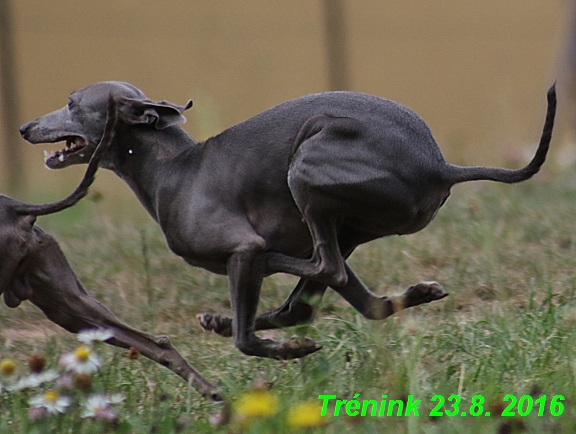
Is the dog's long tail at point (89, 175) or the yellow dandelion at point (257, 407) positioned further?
the dog's long tail at point (89, 175)

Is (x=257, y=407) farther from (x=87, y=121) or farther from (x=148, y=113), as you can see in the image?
(x=87, y=121)

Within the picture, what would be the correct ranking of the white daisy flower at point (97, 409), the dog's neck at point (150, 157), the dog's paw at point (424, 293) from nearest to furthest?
the white daisy flower at point (97, 409), the dog's paw at point (424, 293), the dog's neck at point (150, 157)

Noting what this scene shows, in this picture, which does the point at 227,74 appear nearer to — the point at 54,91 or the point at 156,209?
the point at 54,91

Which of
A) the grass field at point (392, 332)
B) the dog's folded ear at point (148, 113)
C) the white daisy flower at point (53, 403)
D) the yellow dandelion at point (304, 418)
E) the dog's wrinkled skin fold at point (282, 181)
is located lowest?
the grass field at point (392, 332)

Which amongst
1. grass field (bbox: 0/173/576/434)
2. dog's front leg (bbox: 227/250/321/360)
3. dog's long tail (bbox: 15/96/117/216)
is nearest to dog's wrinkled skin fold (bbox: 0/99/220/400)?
dog's long tail (bbox: 15/96/117/216)

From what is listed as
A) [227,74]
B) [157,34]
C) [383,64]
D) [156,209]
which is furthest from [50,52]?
[156,209]

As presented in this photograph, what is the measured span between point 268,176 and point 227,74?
710 centimetres

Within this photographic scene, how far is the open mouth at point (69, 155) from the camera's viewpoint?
4480 mm

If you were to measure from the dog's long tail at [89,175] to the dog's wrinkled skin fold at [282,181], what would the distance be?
0.29 metres

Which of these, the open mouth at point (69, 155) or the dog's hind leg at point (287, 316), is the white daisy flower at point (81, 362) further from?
the open mouth at point (69, 155)

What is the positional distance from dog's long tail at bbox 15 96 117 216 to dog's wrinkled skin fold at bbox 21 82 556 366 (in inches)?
11.4

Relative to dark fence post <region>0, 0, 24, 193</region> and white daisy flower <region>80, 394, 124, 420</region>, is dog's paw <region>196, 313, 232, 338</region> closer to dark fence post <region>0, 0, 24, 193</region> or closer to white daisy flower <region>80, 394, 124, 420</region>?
white daisy flower <region>80, 394, 124, 420</region>

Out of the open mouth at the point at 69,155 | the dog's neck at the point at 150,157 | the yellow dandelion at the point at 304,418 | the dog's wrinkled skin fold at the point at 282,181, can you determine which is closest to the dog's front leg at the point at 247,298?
the dog's wrinkled skin fold at the point at 282,181

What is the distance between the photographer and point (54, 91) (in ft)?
36.4
